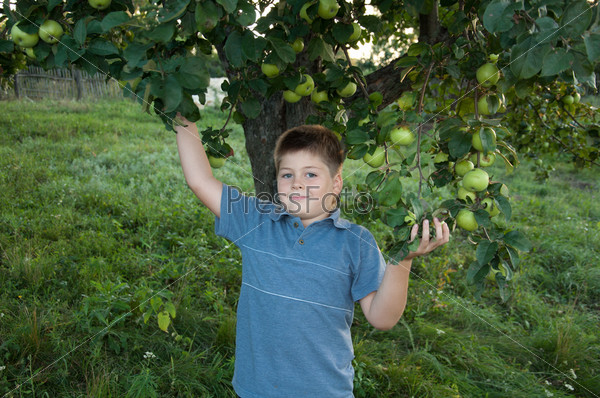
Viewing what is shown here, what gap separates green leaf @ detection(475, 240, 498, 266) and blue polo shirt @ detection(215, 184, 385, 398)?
1.19ft

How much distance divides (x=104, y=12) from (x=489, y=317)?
2.47m

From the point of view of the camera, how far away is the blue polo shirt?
121cm

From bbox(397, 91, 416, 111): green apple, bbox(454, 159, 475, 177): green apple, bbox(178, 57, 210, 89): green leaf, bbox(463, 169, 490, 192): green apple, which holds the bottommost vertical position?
bbox(463, 169, 490, 192): green apple

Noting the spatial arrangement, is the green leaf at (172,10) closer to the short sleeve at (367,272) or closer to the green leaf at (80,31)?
the green leaf at (80,31)

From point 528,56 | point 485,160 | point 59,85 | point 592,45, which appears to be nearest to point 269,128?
point 485,160

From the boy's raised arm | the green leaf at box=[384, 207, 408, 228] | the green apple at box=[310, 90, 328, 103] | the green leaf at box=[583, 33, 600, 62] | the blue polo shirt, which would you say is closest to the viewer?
the green leaf at box=[583, 33, 600, 62]

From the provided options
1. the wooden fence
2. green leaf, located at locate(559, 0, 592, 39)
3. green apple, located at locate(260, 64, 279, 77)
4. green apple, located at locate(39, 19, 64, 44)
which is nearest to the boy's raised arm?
green apple, located at locate(260, 64, 279, 77)

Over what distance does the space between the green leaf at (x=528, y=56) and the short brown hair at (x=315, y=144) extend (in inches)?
25.1

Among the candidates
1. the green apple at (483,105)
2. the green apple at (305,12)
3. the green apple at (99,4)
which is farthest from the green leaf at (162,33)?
the green apple at (483,105)

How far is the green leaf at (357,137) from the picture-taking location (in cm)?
112

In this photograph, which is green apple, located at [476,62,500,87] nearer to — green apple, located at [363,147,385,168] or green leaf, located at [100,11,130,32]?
green apple, located at [363,147,385,168]

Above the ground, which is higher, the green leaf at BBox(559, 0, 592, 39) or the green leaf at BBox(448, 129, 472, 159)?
the green leaf at BBox(559, 0, 592, 39)

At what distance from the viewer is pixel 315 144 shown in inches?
52.6

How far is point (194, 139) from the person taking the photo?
134 centimetres
